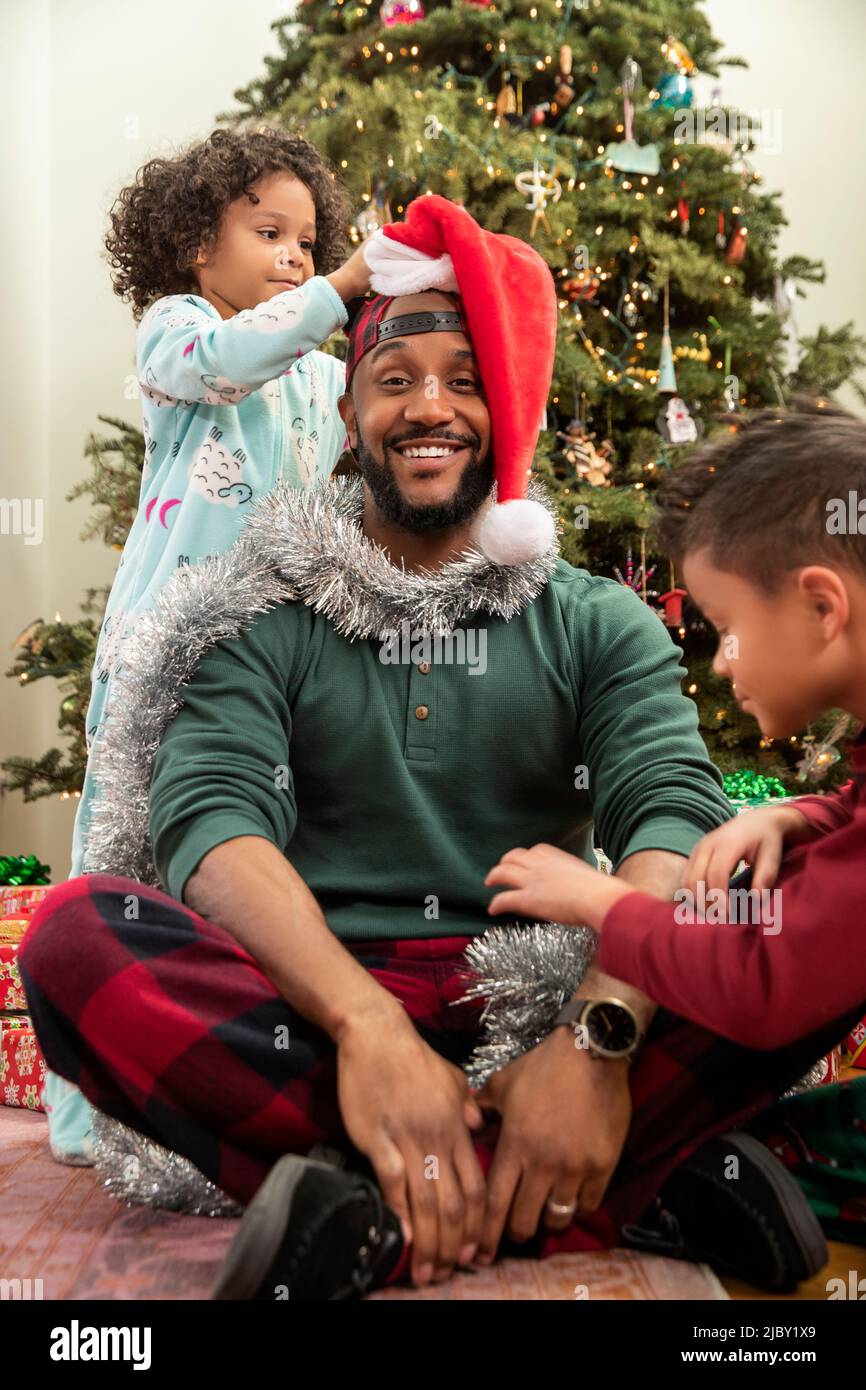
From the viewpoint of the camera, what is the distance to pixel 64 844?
4.57 m

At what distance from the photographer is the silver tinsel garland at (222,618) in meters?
1.45

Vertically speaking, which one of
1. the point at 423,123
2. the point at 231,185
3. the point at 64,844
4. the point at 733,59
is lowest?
the point at 64,844

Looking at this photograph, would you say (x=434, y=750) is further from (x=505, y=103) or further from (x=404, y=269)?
(x=505, y=103)

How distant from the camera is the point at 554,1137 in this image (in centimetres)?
116

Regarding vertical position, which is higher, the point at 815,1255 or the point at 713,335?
the point at 713,335

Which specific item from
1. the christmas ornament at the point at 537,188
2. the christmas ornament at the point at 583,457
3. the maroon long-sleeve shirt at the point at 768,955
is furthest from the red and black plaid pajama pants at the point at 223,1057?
the christmas ornament at the point at 537,188

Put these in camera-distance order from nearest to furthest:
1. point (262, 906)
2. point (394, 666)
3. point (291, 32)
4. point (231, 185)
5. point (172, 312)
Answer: point (262, 906) → point (394, 666) → point (172, 312) → point (231, 185) → point (291, 32)

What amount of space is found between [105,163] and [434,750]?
149 inches

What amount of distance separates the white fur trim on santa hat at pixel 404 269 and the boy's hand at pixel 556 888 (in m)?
0.76

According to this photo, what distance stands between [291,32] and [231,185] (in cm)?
293

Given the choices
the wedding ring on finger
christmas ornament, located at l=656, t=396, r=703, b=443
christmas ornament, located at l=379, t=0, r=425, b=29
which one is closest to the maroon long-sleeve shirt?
the wedding ring on finger

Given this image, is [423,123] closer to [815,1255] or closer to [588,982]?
[588,982]

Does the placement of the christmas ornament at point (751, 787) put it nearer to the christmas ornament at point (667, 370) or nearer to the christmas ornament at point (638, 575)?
the christmas ornament at point (638, 575)

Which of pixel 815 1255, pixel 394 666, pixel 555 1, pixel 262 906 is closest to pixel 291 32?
pixel 555 1
